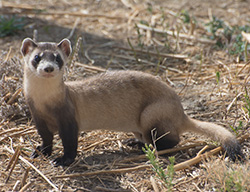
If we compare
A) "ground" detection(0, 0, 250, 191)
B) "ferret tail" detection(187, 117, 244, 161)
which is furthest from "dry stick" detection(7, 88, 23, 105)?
"ferret tail" detection(187, 117, 244, 161)

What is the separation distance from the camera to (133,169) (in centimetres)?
455

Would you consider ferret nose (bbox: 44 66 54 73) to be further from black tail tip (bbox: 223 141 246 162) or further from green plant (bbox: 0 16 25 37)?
green plant (bbox: 0 16 25 37)

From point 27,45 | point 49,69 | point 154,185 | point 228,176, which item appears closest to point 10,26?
point 27,45

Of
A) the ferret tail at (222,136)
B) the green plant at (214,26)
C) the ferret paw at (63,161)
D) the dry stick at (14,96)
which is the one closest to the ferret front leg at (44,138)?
the ferret paw at (63,161)

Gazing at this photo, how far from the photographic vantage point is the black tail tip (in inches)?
177

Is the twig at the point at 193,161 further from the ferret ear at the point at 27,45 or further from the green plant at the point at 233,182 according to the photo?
the ferret ear at the point at 27,45

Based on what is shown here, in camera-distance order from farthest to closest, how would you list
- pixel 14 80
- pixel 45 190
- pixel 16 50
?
pixel 16 50 → pixel 14 80 → pixel 45 190

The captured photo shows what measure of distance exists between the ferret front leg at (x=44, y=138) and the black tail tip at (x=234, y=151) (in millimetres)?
2177

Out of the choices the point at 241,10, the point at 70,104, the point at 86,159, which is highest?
the point at 241,10

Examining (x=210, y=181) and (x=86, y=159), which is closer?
(x=210, y=181)

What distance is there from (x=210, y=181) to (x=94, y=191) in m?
1.26

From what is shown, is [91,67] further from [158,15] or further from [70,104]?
[158,15]

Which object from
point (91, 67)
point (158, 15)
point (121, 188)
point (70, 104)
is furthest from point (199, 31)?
point (121, 188)

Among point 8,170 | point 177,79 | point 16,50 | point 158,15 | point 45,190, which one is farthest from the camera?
point 158,15
